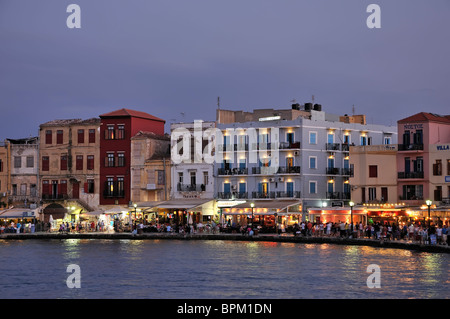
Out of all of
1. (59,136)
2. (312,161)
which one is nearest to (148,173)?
(59,136)

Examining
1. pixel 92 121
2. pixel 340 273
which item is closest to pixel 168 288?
pixel 340 273

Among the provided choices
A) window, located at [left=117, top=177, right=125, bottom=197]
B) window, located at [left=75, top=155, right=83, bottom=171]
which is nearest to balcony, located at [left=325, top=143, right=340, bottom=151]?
window, located at [left=117, top=177, right=125, bottom=197]

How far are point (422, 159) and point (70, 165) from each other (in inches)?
1269

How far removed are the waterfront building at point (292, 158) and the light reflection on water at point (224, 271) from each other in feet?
42.4

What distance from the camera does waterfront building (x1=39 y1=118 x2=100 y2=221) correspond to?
8088 centimetres

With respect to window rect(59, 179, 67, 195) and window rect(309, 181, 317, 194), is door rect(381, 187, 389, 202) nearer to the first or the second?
window rect(309, 181, 317, 194)

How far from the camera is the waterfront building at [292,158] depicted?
74856 millimetres

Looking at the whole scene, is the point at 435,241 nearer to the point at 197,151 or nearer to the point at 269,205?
the point at 269,205

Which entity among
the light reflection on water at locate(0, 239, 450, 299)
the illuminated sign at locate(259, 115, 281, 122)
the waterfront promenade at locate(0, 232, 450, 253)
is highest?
the illuminated sign at locate(259, 115, 281, 122)

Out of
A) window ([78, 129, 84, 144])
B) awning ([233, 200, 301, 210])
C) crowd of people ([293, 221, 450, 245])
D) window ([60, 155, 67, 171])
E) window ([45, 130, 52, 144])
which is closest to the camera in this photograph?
crowd of people ([293, 221, 450, 245])

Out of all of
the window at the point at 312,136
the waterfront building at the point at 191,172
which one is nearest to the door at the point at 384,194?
the window at the point at 312,136

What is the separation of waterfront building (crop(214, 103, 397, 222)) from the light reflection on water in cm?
1293

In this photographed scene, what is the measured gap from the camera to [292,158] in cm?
7531

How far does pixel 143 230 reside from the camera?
72125mm
